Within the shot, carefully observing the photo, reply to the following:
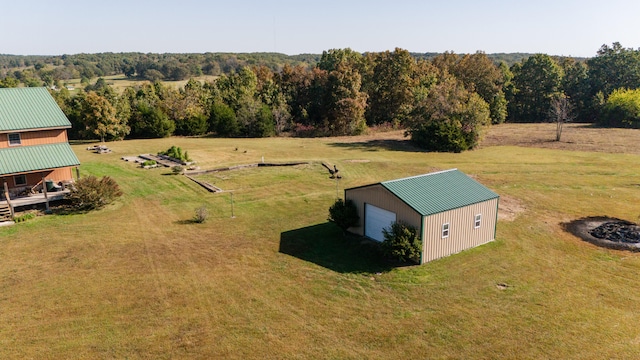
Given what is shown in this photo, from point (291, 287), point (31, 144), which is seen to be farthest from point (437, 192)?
point (31, 144)

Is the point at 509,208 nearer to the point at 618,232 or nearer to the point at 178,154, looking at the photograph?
the point at 618,232

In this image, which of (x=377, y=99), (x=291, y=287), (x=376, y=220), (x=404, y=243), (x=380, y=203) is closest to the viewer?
(x=291, y=287)

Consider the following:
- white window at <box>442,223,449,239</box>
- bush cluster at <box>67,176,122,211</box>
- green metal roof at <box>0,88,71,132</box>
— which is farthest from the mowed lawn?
green metal roof at <box>0,88,71,132</box>

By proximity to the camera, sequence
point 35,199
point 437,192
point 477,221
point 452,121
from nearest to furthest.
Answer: point 437,192 → point 477,221 → point 35,199 → point 452,121

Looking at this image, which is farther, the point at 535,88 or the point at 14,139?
the point at 535,88

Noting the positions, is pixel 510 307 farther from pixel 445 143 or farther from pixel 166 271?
pixel 445 143

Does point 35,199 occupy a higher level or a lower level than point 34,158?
lower
